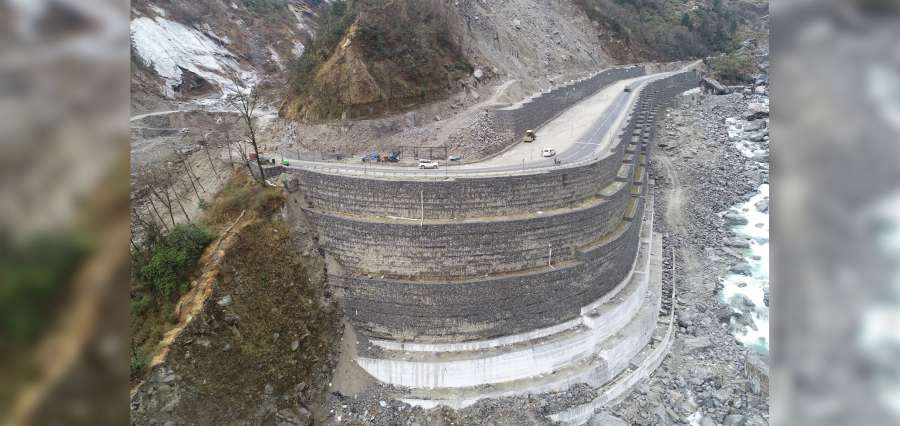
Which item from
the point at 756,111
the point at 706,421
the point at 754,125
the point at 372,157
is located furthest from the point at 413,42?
the point at 756,111

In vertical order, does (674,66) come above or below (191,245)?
above

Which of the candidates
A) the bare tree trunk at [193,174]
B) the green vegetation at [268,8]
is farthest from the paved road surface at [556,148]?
the green vegetation at [268,8]

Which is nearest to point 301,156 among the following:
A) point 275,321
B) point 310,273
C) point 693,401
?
point 310,273

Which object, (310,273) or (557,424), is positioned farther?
(310,273)

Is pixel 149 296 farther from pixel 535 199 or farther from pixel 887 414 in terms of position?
pixel 887 414

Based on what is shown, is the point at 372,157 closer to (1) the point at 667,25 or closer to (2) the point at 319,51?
(2) the point at 319,51

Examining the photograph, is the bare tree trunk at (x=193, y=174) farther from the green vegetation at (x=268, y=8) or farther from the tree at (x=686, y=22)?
the tree at (x=686, y=22)

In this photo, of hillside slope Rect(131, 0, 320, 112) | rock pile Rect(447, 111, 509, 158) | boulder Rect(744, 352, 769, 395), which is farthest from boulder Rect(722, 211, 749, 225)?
hillside slope Rect(131, 0, 320, 112)

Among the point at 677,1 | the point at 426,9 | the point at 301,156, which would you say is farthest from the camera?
the point at 677,1
